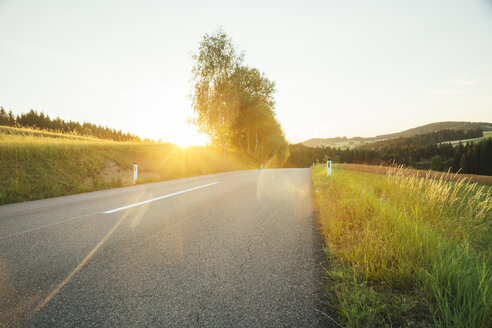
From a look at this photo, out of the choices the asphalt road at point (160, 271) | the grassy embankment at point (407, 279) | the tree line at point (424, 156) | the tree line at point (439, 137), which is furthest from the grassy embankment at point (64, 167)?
the tree line at point (439, 137)

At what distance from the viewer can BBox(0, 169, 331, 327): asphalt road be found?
158 centimetres

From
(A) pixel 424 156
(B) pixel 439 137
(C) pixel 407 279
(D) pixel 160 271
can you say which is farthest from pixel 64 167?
(B) pixel 439 137

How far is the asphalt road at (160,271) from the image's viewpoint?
158cm

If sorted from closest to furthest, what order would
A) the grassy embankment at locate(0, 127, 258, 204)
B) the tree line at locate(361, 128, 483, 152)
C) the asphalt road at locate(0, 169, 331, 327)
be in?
1. the asphalt road at locate(0, 169, 331, 327)
2. the grassy embankment at locate(0, 127, 258, 204)
3. the tree line at locate(361, 128, 483, 152)

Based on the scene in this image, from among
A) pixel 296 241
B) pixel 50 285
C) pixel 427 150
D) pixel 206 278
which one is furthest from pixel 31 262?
pixel 427 150

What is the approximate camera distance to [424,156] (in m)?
76.2

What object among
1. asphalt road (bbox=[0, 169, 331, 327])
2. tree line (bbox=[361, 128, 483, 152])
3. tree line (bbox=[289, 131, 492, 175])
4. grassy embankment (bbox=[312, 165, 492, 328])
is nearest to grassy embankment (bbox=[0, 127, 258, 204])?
asphalt road (bbox=[0, 169, 331, 327])

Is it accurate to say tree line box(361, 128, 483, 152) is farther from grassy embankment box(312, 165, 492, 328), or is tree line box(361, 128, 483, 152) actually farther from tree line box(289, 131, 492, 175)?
grassy embankment box(312, 165, 492, 328)

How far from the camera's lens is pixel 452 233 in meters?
3.08

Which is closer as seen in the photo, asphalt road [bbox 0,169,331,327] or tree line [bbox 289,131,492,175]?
asphalt road [bbox 0,169,331,327]

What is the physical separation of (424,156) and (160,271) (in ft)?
316

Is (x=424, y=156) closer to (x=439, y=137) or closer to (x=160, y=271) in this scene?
(x=439, y=137)

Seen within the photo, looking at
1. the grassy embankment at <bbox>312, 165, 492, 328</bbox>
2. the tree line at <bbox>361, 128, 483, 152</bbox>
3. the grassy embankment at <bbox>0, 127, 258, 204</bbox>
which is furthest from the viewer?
the tree line at <bbox>361, 128, 483, 152</bbox>

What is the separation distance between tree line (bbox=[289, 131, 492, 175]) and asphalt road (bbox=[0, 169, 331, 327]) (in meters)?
15.2
